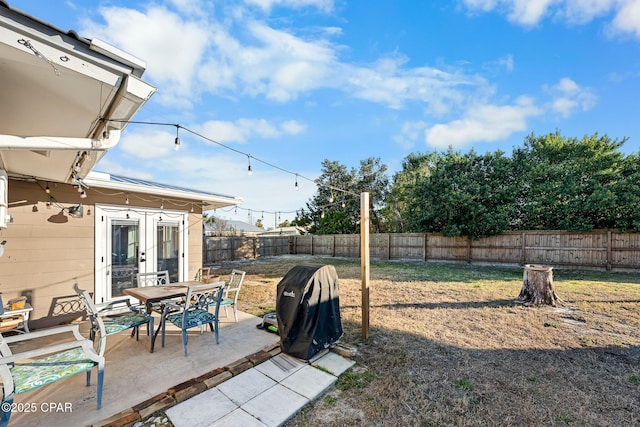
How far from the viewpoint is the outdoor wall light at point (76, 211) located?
13.3ft

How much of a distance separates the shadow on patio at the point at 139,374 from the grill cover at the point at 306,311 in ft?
1.39

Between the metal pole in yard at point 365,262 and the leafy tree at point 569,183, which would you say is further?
the leafy tree at point 569,183

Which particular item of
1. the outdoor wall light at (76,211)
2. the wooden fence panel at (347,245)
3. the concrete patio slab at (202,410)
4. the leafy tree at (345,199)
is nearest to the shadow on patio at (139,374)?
the concrete patio slab at (202,410)

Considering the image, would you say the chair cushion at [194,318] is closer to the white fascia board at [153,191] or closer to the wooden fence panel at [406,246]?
the white fascia board at [153,191]

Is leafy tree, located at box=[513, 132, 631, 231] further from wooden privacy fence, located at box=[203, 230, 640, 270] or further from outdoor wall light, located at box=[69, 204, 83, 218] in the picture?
outdoor wall light, located at box=[69, 204, 83, 218]

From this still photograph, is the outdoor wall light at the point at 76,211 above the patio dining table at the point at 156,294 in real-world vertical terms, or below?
above

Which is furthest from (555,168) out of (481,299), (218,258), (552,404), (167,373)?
(218,258)

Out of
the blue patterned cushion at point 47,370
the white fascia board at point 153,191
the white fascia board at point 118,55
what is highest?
the white fascia board at point 118,55

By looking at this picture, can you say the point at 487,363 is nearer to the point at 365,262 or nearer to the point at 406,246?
the point at 365,262

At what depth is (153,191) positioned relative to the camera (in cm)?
471

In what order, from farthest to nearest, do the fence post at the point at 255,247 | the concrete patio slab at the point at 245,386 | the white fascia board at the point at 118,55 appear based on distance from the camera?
the fence post at the point at 255,247, the concrete patio slab at the point at 245,386, the white fascia board at the point at 118,55

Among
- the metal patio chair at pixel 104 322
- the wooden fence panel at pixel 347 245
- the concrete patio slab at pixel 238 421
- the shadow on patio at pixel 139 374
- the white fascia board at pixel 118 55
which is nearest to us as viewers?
the white fascia board at pixel 118 55

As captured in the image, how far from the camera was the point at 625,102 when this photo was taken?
26.0 feet

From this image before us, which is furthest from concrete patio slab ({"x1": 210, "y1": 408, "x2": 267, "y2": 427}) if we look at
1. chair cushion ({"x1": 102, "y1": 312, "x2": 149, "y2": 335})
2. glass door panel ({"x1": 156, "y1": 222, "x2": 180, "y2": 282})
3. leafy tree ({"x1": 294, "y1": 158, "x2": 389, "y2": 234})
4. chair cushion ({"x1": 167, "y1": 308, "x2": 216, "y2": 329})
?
leafy tree ({"x1": 294, "y1": 158, "x2": 389, "y2": 234})
